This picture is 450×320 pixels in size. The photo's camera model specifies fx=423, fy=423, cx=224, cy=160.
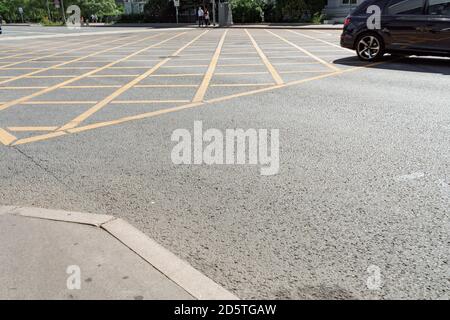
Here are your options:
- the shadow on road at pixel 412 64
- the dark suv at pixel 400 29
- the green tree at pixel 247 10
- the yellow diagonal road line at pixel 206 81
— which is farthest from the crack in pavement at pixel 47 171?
the green tree at pixel 247 10

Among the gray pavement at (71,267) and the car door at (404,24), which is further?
the car door at (404,24)

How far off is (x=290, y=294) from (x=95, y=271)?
4.27 ft

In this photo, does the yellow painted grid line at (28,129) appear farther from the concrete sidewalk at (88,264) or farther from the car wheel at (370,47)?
the car wheel at (370,47)

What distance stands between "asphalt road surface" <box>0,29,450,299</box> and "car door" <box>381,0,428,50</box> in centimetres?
169

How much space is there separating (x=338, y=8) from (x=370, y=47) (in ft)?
76.7

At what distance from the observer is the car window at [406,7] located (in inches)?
423

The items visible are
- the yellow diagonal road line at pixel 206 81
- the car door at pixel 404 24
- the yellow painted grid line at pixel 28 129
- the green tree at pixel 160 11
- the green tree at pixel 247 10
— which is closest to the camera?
the yellow painted grid line at pixel 28 129

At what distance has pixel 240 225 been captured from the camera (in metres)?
3.56

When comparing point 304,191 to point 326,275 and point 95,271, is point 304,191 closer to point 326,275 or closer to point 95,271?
point 326,275

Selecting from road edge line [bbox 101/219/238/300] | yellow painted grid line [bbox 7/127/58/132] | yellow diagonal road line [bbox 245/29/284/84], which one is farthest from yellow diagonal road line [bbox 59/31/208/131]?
road edge line [bbox 101/219/238/300]

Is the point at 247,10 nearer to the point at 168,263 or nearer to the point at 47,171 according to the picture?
the point at 47,171

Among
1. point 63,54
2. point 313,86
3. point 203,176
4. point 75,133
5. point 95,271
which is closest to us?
point 95,271

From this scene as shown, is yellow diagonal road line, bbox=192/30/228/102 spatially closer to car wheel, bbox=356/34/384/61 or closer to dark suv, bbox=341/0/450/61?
dark suv, bbox=341/0/450/61
